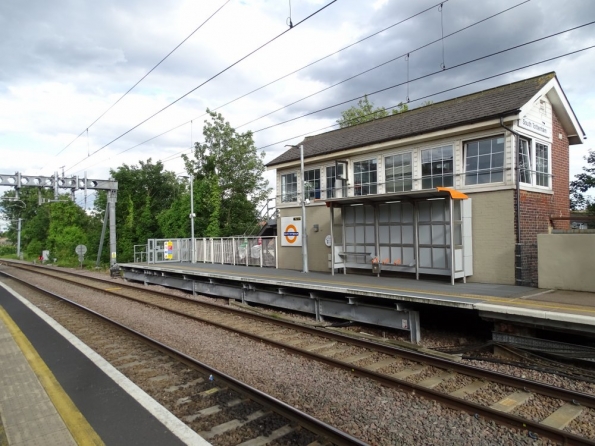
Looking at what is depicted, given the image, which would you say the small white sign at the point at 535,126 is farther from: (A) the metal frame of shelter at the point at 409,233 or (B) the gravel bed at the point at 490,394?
(B) the gravel bed at the point at 490,394

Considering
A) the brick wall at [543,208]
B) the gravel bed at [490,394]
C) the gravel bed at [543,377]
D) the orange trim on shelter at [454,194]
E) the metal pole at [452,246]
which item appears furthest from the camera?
the brick wall at [543,208]

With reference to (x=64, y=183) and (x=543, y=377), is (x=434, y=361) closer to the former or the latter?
(x=543, y=377)

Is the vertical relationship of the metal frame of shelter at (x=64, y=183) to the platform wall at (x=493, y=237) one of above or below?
above

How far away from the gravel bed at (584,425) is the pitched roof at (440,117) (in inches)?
348

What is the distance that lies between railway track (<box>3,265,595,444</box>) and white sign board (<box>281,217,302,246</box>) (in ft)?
28.5

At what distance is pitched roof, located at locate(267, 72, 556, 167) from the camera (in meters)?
12.5

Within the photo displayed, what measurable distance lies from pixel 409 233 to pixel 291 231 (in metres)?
7.13

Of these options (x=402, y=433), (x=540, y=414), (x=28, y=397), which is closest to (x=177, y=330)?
(x=28, y=397)

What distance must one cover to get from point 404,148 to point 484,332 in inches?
292

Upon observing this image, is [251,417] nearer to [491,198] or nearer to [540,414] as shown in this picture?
[540,414]

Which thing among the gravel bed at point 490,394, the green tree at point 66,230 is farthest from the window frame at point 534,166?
the green tree at point 66,230

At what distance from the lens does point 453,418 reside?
5129 mm

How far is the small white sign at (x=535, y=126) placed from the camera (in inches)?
486

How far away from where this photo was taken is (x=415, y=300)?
29.7ft
